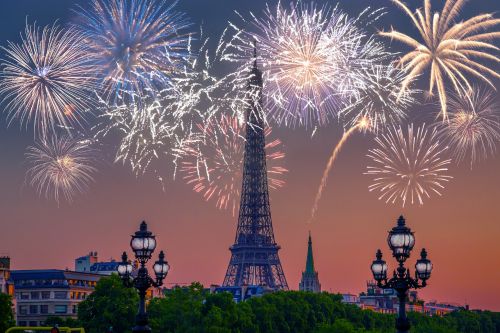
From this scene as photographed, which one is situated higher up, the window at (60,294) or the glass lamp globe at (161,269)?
the window at (60,294)

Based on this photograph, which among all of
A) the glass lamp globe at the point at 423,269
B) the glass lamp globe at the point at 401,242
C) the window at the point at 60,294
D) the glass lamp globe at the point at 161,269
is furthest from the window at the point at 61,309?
the glass lamp globe at the point at 401,242

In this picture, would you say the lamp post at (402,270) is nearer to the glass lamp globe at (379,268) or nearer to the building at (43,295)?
the glass lamp globe at (379,268)

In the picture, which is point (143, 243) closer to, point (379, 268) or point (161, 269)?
point (161, 269)

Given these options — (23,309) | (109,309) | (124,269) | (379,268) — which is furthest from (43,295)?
(379,268)

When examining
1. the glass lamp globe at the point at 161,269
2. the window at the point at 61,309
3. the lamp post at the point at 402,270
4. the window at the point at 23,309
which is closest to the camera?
the lamp post at the point at 402,270

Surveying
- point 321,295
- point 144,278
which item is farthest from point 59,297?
point 144,278

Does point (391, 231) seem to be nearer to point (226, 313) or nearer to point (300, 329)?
point (226, 313)
